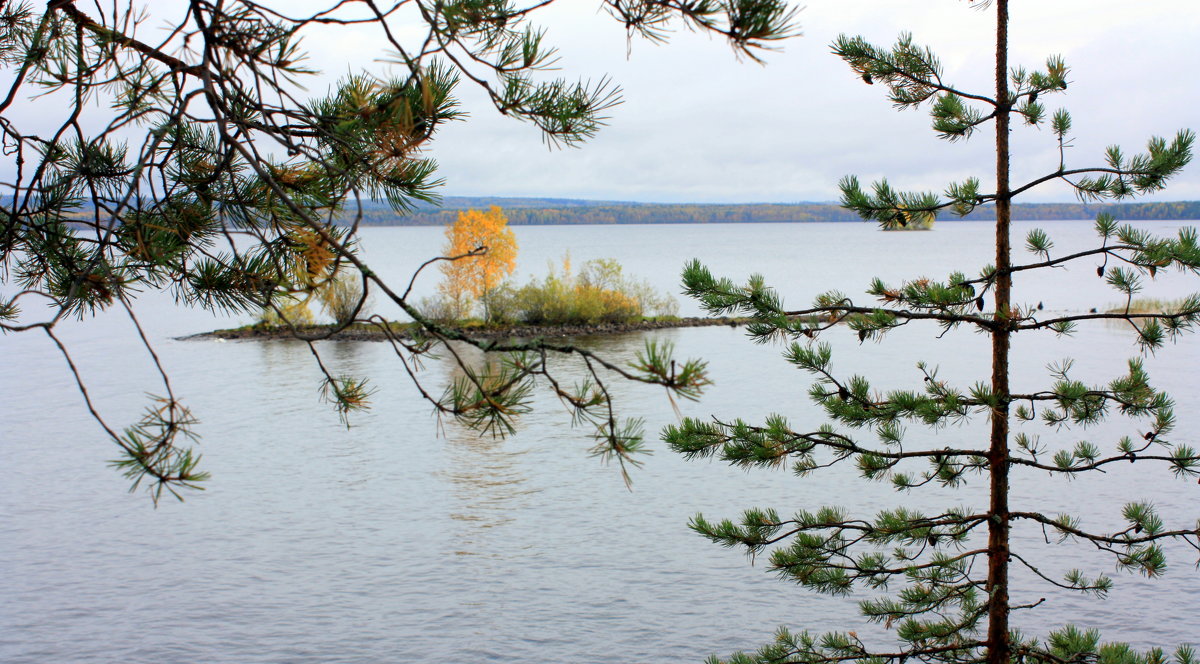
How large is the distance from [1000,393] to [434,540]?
1007 cm

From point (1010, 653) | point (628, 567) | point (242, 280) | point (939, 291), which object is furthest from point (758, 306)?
point (628, 567)

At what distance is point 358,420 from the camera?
69.9 ft

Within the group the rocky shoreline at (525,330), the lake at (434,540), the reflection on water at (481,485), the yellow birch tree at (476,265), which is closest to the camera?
the lake at (434,540)

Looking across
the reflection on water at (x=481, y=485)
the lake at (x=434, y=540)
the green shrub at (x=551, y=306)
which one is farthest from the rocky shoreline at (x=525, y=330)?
the reflection on water at (x=481, y=485)

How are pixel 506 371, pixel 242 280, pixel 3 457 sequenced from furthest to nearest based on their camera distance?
pixel 3 457, pixel 242 280, pixel 506 371

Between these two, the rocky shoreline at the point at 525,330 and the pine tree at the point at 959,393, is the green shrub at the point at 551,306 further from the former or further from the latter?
the pine tree at the point at 959,393

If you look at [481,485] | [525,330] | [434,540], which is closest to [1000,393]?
[434,540]

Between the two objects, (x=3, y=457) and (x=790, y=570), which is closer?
(x=790, y=570)

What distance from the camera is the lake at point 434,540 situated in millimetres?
11211

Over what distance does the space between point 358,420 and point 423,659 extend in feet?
37.0

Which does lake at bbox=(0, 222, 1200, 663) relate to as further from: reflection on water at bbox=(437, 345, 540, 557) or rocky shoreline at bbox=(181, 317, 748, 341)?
rocky shoreline at bbox=(181, 317, 748, 341)

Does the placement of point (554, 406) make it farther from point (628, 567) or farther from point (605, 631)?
point (605, 631)

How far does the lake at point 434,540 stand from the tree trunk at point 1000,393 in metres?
5.56

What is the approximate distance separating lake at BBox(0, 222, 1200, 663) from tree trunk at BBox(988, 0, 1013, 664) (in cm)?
556
